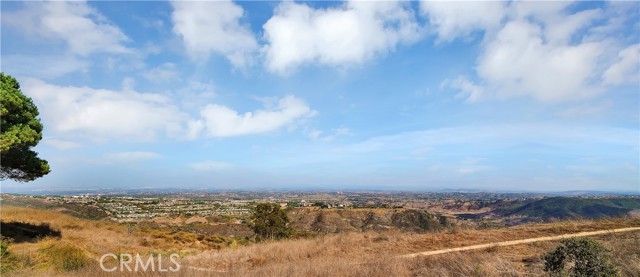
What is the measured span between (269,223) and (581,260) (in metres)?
23.9

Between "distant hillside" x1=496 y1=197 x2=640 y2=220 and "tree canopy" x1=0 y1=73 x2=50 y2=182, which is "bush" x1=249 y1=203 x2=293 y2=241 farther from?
"distant hillside" x1=496 y1=197 x2=640 y2=220

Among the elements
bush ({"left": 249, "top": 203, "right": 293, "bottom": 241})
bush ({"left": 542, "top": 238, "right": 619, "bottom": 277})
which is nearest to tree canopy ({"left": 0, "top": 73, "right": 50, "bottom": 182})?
bush ({"left": 249, "top": 203, "right": 293, "bottom": 241})

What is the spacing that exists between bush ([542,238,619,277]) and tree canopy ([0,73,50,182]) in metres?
17.8

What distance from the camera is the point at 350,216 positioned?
93.5 metres

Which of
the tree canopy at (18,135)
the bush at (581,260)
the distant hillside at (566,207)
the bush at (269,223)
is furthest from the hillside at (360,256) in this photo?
the distant hillside at (566,207)

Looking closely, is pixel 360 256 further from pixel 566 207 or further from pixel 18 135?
pixel 566 207

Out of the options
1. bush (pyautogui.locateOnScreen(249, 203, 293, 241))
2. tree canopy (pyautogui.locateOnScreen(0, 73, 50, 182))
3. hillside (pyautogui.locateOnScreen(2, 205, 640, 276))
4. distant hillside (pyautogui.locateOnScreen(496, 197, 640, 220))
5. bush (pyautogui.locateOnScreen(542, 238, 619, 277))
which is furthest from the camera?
distant hillside (pyautogui.locateOnScreen(496, 197, 640, 220))

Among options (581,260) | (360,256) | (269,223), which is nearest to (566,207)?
(269,223)

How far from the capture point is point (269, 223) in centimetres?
2873

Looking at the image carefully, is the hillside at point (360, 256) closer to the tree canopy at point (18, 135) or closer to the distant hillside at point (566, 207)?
the tree canopy at point (18, 135)

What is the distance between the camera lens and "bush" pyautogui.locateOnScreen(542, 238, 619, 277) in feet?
22.8

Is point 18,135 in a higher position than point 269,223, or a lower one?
higher

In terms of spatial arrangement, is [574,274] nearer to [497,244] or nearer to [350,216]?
[497,244]

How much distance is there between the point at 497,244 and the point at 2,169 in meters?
20.6
